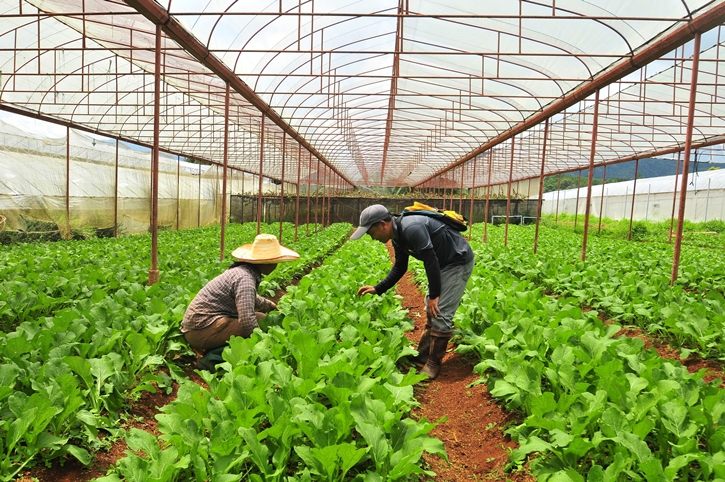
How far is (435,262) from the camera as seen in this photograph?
4.97 m

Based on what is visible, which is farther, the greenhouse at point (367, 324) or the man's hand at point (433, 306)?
the man's hand at point (433, 306)

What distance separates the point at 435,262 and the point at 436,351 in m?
0.96

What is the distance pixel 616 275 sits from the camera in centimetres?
907

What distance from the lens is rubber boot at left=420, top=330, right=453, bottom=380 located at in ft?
17.5

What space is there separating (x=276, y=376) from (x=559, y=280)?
240 inches

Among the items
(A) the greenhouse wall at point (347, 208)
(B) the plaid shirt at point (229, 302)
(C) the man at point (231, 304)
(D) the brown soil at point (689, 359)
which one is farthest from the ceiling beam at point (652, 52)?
(A) the greenhouse wall at point (347, 208)

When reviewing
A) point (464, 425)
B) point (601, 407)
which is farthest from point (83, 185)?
point (601, 407)

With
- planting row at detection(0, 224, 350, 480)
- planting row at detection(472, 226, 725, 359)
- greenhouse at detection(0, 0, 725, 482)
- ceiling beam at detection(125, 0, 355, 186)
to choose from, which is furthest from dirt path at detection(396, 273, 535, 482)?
ceiling beam at detection(125, 0, 355, 186)

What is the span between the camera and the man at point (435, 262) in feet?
16.4

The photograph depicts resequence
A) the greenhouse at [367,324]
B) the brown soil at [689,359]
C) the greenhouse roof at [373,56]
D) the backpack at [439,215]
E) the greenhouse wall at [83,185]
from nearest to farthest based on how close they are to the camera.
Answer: the greenhouse at [367,324] → the brown soil at [689,359] → the backpack at [439,215] → the greenhouse roof at [373,56] → the greenhouse wall at [83,185]

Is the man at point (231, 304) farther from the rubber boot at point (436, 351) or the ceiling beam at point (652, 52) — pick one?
the ceiling beam at point (652, 52)

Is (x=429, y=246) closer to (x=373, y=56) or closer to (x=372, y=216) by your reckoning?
(x=372, y=216)

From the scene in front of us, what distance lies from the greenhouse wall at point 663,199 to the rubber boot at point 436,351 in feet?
62.7

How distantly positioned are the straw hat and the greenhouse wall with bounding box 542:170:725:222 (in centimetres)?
1988
